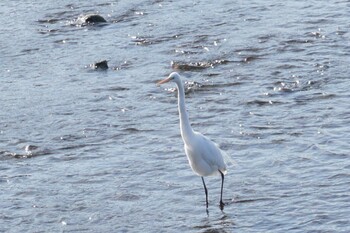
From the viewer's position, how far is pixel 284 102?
1429cm

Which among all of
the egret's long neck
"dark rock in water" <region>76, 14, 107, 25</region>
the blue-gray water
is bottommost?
the blue-gray water

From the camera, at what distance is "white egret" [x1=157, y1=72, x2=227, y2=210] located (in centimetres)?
1080

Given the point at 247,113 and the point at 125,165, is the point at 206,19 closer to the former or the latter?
the point at 247,113

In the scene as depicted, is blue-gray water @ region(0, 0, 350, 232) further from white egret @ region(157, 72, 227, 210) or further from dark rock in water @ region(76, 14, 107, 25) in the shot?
white egret @ region(157, 72, 227, 210)

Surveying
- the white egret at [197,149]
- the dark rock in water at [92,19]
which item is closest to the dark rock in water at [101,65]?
the dark rock in water at [92,19]

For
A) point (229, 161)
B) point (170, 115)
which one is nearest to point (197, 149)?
point (229, 161)

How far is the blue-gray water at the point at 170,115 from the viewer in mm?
10719

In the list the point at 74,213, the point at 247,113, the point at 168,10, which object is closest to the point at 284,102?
the point at 247,113

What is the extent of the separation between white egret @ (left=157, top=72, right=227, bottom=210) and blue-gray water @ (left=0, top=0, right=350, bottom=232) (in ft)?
1.27

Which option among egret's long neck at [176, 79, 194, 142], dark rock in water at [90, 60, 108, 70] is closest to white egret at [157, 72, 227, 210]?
egret's long neck at [176, 79, 194, 142]

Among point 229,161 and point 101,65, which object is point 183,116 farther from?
point 101,65

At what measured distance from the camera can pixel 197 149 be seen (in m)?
10.9

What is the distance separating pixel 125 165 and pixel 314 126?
8.87ft

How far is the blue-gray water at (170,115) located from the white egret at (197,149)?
388 millimetres
